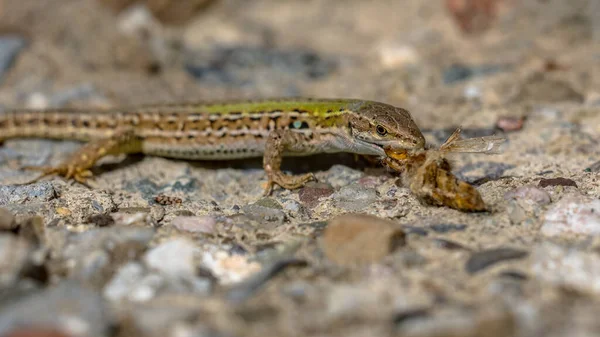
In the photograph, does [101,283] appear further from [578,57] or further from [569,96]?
[578,57]

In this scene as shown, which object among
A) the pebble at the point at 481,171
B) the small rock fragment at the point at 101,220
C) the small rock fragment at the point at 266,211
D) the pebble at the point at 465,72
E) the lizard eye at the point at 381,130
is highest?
the pebble at the point at 465,72

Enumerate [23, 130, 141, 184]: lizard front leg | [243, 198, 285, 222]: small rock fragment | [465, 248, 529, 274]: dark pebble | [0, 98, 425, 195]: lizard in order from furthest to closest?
[23, 130, 141, 184]: lizard front leg → [0, 98, 425, 195]: lizard → [243, 198, 285, 222]: small rock fragment → [465, 248, 529, 274]: dark pebble

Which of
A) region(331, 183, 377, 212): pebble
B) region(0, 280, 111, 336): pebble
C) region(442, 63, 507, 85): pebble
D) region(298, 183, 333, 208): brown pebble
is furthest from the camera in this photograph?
region(442, 63, 507, 85): pebble

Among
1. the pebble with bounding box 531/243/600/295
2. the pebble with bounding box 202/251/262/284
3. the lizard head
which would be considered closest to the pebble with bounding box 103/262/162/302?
the pebble with bounding box 202/251/262/284

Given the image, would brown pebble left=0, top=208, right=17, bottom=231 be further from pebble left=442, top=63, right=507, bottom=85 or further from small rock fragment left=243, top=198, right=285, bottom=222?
pebble left=442, top=63, right=507, bottom=85

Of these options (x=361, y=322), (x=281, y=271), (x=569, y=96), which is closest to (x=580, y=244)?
(x=361, y=322)

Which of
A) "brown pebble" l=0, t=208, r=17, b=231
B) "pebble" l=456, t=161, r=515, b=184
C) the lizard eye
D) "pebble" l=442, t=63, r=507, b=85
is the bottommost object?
"pebble" l=456, t=161, r=515, b=184

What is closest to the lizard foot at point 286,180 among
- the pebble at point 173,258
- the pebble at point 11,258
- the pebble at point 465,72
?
the pebble at point 173,258

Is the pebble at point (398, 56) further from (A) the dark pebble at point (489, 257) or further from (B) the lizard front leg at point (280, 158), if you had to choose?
(A) the dark pebble at point (489, 257)
